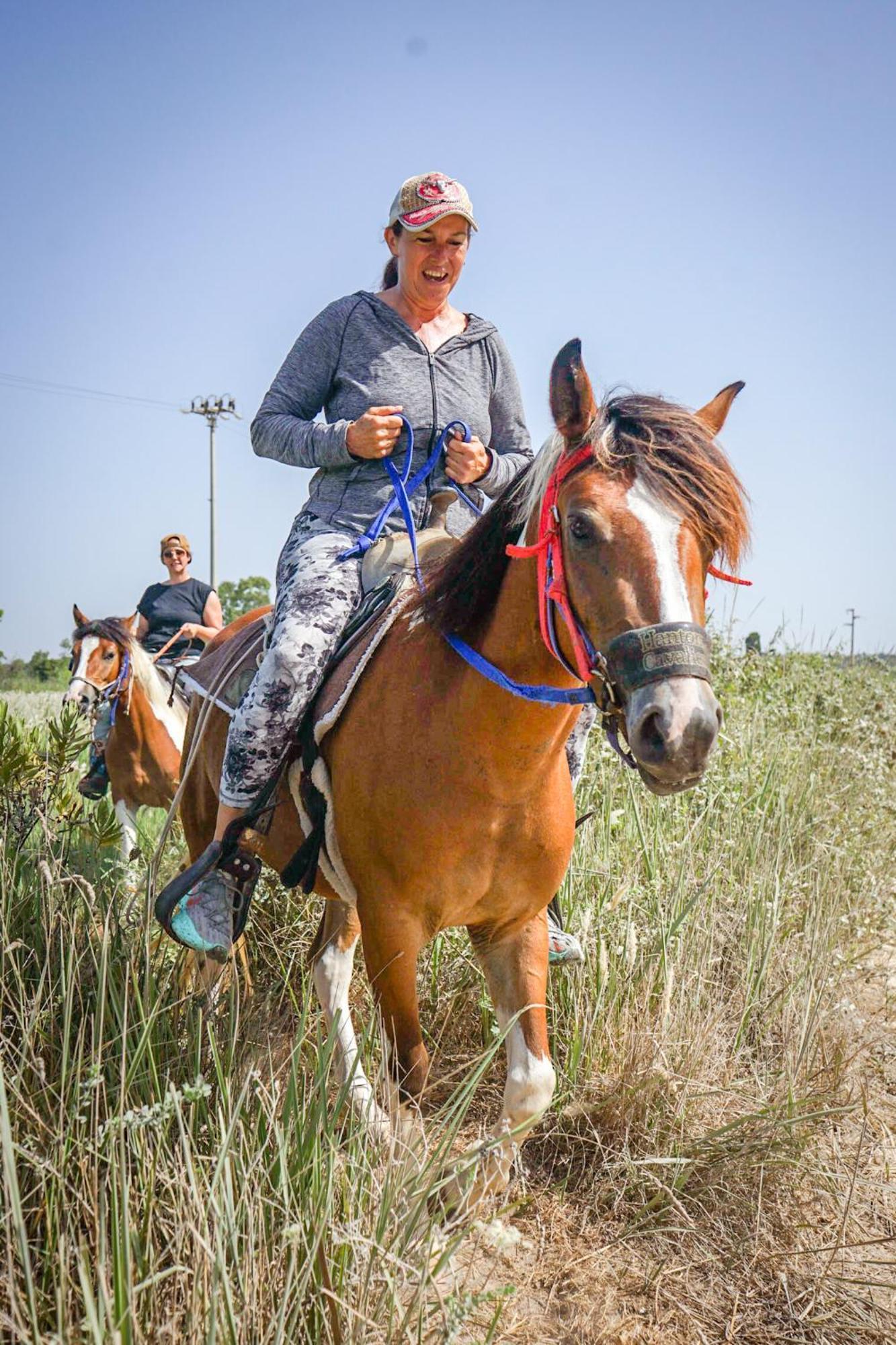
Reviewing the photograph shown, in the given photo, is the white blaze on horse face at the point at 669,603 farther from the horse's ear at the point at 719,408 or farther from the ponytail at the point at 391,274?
the ponytail at the point at 391,274

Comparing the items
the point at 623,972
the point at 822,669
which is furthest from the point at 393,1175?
the point at 822,669

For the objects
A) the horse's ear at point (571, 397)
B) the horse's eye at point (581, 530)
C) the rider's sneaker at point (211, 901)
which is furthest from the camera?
the rider's sneaker at point (211, 901)

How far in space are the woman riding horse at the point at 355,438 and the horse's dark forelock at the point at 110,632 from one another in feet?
16.2

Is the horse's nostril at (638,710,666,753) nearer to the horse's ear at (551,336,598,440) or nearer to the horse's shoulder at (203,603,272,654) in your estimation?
the horse's ear at (551,336,598,440)

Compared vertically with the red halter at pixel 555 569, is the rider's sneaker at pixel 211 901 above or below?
below

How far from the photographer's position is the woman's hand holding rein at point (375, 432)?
2.87m

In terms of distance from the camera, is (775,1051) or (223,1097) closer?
(223,1097)

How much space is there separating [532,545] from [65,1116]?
169cm

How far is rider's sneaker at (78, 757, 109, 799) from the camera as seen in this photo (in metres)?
7.75

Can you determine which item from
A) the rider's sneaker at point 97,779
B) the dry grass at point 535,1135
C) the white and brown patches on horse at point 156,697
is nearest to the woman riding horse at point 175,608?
the white and brown patches on horse at point 156,697

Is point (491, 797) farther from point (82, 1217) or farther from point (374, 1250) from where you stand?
point (82, 1217)

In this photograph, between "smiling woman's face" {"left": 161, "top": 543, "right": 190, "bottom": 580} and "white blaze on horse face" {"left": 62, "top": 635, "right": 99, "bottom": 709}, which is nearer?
"white blaze on horse face" {"left": 62, "top": 635, "right": 99, "bottom": 709}

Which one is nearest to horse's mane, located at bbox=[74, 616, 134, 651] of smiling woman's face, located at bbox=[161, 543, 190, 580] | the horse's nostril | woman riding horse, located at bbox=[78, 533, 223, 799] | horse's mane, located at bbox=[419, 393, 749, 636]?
woman riding horse, located at bbox=[78, 533, 223, 799]

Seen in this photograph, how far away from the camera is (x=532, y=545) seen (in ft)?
7.22
